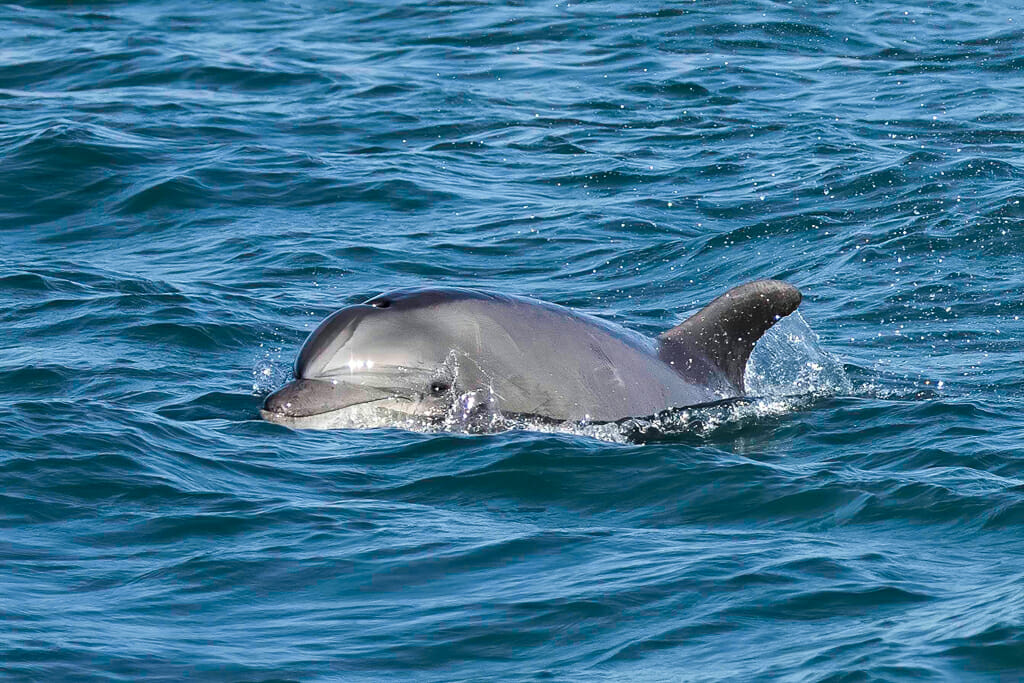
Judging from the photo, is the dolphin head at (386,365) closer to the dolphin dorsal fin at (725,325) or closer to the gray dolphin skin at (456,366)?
the gray dolphin skin at (456,366)

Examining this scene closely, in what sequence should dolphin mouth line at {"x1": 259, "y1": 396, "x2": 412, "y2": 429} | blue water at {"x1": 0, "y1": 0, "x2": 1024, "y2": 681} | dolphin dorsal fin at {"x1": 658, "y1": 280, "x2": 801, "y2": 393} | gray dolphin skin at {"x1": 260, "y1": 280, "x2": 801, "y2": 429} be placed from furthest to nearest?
dolphin dorsal fin at {"x1": 658, "y1": 280, "x2": 801, "y2": 393}, dolphin mouth line at {"x1": 259, "y1": 396, "x2": 412, "y2": 429}, gray dolphin skin at {"x1": 260, "y1": 280, "x2": 801, "y2": 429}, blue water at {"x1": 0, "y1": 0, "x2": 1024, "y2": 681}

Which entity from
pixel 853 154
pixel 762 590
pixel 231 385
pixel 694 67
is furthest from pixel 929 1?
pixel 762 590

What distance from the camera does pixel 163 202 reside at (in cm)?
1922

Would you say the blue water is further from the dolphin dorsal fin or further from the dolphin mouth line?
the dolphin dorsal fin

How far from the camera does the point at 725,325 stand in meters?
11.7

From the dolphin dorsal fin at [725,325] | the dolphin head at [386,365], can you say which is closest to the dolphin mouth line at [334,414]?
the dolphin head at [386,365]

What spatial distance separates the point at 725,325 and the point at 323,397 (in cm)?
287

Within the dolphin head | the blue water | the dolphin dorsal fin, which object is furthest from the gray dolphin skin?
the dolphin dorsal fin

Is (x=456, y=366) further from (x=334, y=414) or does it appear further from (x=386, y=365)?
(x=334, y=414)

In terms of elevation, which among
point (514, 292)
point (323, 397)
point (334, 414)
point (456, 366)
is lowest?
point (514, 292)

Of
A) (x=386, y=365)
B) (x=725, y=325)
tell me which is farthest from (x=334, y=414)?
(x=725, y=325)

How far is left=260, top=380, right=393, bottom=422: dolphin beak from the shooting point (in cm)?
1083

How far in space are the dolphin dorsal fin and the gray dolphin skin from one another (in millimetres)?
563

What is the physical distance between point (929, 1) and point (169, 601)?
2445 centimetres
